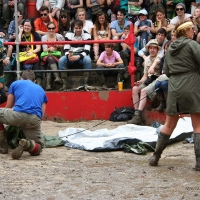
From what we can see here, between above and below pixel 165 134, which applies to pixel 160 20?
above

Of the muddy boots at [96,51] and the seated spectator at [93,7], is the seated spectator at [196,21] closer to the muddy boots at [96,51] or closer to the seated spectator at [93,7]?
the muddy boots at [96,51]

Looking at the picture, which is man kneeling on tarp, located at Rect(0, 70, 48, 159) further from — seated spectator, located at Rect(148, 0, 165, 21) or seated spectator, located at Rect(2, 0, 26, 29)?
seated spectator, located at Rect(2, 0, 26, 29)

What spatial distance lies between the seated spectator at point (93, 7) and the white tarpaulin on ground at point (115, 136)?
4.87 meters

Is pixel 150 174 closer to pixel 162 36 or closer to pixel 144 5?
pixel 162 36

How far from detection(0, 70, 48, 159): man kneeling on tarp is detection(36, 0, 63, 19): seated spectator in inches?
232

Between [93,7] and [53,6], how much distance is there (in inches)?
35.7

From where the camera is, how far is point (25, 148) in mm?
8883

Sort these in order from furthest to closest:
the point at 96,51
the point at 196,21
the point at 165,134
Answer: the point at 96,51
the point at 196,21
the point at 165,134

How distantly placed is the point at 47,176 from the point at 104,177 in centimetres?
65

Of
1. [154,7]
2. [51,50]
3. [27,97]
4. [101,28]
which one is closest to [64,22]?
[101,28]

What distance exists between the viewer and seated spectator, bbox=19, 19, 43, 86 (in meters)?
12.8

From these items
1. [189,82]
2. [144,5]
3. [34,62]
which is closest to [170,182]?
[189,82]

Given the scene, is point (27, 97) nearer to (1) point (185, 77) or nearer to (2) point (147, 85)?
(1) point (185, 77)

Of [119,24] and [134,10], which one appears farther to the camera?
[134,10]
